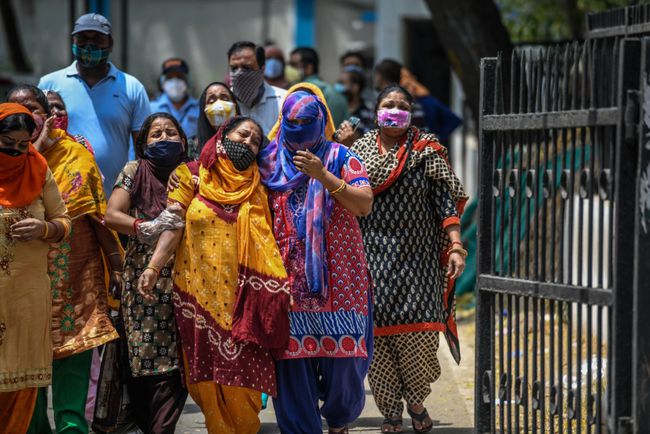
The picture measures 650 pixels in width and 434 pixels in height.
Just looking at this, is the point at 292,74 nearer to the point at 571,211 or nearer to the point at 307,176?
the point at 307,176

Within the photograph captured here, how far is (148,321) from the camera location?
247 inches

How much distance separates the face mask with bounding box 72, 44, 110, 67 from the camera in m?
7.61

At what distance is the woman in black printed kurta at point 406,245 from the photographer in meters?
6.86

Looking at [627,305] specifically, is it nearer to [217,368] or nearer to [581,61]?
[581,61]

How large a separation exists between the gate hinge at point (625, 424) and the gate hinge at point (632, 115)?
1027mm

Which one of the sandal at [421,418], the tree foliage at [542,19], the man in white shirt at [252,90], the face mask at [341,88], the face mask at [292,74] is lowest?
the sandal at [421,418]

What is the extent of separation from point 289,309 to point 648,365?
173 centimetres

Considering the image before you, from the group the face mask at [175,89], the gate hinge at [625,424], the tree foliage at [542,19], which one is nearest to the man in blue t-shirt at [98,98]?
the face mask at [175,89]

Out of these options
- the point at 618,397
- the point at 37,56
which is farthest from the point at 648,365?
the point at 37,56

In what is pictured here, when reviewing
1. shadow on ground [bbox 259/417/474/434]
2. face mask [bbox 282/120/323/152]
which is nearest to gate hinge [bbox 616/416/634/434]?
face mask [bbox 282/120/323/152]

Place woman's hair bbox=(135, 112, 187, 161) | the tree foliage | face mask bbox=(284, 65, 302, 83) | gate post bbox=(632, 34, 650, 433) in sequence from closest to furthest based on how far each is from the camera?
gate post bbox=(632, 34, 650, 433) < woman's hair bbox=(135, 112, 187, 161) < face mask bbox=(284, 65, 302, 83) < the tree foliage

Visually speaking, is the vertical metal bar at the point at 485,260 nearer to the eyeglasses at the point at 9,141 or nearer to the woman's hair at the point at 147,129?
the woman's hair at the point at 147,129

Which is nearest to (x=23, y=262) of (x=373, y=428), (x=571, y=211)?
(x=373, y=428)

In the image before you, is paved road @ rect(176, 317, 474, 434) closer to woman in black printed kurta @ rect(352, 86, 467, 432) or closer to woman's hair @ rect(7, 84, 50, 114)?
woman in black printed kurta @ rect(352, 86, 467, 432)
